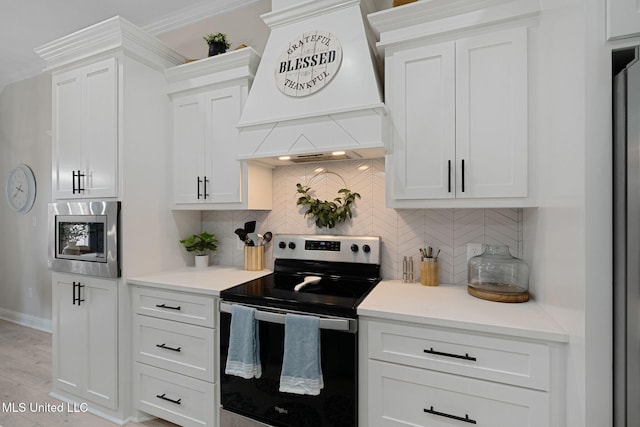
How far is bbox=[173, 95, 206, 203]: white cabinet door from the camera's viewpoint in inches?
88.5

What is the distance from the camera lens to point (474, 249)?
1.85m

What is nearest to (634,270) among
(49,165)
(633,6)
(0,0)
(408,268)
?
(633,6)

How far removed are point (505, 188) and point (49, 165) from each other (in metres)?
4.50

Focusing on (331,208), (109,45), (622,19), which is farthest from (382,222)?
(109,45)

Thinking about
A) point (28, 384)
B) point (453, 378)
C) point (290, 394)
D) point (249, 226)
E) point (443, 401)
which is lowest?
point (28, 384)

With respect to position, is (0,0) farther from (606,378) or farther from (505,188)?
(606,378)

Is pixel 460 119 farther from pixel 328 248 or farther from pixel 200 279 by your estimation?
pixel 200 279

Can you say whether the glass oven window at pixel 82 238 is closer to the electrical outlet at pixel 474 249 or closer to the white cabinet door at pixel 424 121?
the white cabinet door at pixel 424 121

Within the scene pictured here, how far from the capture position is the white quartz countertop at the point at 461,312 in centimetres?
120

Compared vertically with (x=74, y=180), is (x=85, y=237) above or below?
below

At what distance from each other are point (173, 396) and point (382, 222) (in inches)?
67.5

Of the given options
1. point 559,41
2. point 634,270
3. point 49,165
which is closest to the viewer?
point 634,270

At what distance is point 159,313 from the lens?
197 cm

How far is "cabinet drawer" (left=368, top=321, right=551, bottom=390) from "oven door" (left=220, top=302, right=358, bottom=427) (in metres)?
0.15
